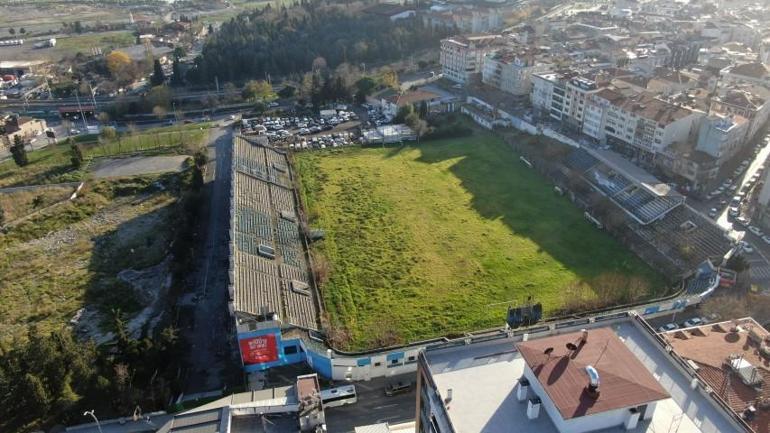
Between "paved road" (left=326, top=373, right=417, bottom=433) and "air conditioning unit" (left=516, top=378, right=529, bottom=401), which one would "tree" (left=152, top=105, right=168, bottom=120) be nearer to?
"paved road" (left=326, top=373, right=417, bottom=433)

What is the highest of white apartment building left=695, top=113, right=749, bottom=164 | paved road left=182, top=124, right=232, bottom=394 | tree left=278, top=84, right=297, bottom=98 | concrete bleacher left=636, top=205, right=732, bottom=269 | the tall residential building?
the tall residential building

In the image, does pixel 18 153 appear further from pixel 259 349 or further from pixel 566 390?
pixel 566 390

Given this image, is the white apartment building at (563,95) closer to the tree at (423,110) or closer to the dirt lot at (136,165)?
the tree at (423,110)

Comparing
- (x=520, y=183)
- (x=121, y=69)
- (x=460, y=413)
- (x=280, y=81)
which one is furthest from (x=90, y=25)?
(x=460, y=413)

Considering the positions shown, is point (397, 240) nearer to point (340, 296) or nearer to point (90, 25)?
point (340, 296)

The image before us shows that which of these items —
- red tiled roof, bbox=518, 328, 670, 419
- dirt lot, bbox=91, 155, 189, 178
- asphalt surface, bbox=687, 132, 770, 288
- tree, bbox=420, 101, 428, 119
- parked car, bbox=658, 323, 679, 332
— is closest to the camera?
red tiled roof, bbox=518, 328, 670, 419

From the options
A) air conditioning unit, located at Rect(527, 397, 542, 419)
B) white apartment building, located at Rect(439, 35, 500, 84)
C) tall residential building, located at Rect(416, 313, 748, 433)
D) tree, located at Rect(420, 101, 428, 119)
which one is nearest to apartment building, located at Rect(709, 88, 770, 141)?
tree, located at Rect(420, 101, 428, 119)
